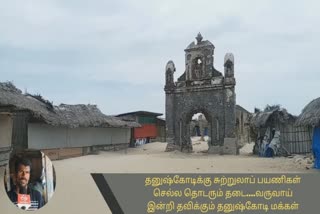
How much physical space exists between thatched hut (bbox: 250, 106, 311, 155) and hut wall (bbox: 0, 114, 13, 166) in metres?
12.5

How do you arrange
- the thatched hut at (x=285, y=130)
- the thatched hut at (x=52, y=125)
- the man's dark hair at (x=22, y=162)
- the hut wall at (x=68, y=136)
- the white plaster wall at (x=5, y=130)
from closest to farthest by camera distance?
1. the man's dark hair at (x=22, y=162)
2. the white plaster wall at (x=5, y=130)
3. the thatched hut at (x=52, y=125)
4. the hut wall at (x=68, y=136)
5. the thatched hut at (x=285, y=130)

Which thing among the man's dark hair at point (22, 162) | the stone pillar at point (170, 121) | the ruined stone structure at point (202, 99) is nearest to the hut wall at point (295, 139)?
the ruined stone structure at point (202, 99)

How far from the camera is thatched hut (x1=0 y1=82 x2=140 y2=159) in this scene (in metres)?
12.6

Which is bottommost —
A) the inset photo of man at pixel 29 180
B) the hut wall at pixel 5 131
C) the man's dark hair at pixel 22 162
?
the inset photo of man at pixel 29 180

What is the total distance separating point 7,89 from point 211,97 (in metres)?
12.2

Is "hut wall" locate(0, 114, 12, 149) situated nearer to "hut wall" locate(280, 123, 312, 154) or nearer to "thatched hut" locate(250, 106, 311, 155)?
"thatched hut" locate(250, 106, 311, 155)

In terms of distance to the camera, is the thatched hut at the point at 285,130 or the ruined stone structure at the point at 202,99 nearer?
the thatched hut at the point at 285,130

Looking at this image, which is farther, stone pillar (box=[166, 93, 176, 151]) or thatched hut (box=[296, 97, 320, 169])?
stone pillar (box=[166, 93, 176, 151])

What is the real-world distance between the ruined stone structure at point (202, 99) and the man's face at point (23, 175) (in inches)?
673

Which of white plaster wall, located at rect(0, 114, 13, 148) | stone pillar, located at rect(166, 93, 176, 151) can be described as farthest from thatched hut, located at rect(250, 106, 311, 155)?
white plaster wall, located at rect(0, 114, 13, 148)

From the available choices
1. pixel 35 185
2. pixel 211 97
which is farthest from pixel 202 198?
pixel 211 97

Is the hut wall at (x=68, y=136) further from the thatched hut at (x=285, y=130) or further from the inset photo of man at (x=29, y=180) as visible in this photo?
the inset photo of man at (x=29, y=180)

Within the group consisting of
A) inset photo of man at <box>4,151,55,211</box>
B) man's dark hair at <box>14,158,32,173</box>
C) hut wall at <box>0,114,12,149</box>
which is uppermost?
hut wall at <box>0,114,12,149</box>

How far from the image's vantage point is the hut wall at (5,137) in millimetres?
11664
